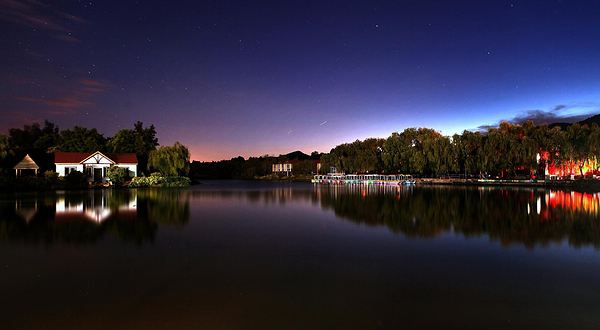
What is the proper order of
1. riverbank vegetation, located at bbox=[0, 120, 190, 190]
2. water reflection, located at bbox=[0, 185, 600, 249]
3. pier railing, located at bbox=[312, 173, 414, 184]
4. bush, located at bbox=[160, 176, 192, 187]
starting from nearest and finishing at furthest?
water reflection, located at bbox=[0, 185, 600, 249] → riverbank vegetation, located at bbox=[0, 120, 190, 190] → bush, located at bbox=[160, 176, 192, 187] → pier railing, located at bbox=[312, 173, 414, 184]

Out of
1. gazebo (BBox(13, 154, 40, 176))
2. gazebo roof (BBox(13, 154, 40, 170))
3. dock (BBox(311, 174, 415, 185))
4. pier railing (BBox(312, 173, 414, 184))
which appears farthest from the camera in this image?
pier railing (BBox(312, 173, 414, 184))

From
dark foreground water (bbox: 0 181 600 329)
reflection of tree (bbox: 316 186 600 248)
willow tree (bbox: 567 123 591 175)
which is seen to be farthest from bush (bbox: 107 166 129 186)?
willow tree (bbox: 567 123 591 175)

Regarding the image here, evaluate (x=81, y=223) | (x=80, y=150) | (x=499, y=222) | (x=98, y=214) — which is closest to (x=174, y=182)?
(x=80, y=150)

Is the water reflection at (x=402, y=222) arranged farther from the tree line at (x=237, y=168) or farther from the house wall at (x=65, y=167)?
the tree line at (x=237, y=168)

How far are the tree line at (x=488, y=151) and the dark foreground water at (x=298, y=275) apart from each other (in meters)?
31.2

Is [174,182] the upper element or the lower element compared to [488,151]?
lower

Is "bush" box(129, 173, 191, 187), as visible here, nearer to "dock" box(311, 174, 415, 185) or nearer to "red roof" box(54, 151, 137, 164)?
"red roof" box(54, 151, 137, 164)

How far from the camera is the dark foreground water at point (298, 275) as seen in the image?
460 cm

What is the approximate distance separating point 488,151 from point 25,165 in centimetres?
5545

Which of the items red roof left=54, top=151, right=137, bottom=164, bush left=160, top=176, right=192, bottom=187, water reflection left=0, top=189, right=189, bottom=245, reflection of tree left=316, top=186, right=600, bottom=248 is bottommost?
reflection of tree left=316, top=186, right=600, bottom=248

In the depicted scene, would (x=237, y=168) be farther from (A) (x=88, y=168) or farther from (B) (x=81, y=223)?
(B) (x=81, y=223)

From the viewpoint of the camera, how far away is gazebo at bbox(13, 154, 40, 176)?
34.6 meters

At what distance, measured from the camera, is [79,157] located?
125ft

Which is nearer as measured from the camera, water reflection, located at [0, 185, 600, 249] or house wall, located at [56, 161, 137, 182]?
water reflection, located at [0, 185, 600, 249]
